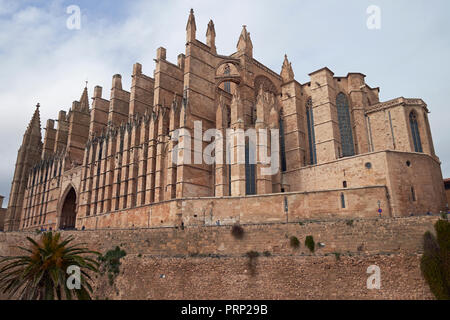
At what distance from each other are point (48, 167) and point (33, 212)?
5.44 metres

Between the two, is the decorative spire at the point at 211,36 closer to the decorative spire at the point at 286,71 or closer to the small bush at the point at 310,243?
the decorative spire at the point at 286,71

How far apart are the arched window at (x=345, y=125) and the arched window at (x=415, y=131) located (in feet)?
12.9

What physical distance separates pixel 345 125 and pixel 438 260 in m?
14.8

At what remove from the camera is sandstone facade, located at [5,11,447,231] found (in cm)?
1872

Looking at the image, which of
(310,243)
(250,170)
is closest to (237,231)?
(310,243)

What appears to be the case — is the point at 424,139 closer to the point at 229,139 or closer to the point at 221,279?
the point at 229,139

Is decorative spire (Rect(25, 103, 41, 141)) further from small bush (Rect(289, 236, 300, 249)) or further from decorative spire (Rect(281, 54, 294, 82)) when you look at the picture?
small bush (Rect(289, 236, 300, 249))

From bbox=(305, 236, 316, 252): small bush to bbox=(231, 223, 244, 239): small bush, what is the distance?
294cm

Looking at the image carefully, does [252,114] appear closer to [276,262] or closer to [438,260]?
[276,262]

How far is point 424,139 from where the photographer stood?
22750 mm

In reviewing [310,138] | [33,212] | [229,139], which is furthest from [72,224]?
[310,138]

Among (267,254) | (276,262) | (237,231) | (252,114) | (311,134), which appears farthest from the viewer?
(252,114)

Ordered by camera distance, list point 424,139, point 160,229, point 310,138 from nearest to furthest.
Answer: point 160,229 < point 424,139 < point 310,138

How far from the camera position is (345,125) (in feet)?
85.5
